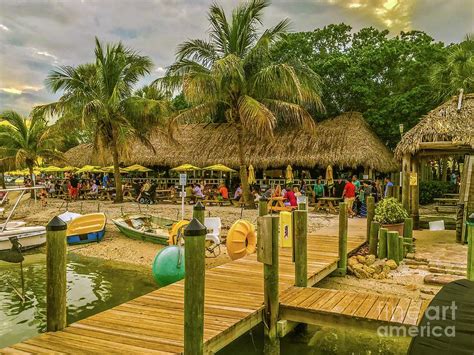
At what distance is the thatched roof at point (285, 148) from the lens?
18.5 metres

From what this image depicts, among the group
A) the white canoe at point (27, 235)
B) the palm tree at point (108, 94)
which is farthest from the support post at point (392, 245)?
the palm tree at point (108, 94)

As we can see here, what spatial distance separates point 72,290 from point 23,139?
18.2 metres

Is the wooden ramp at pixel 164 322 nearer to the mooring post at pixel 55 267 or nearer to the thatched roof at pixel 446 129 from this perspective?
the mooring post at pixel 55 267

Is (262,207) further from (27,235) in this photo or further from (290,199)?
(27,235)

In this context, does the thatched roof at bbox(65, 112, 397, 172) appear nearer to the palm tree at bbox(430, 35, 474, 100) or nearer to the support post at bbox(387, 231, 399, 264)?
the palm tree at bbox(430, 35, 474, 100)

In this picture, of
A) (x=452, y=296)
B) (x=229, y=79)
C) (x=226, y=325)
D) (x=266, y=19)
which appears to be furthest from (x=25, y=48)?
(x=452, y=296)

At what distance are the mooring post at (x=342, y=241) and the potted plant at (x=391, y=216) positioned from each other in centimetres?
219

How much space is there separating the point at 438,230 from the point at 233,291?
8415 mm

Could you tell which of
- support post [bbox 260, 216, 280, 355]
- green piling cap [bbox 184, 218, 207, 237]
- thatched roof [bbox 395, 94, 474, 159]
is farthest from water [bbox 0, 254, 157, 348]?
thatched roof [bbox 395, 94, 474, 159]

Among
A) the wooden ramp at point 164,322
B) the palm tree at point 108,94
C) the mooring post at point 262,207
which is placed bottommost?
the wooden ramp at point 164,322

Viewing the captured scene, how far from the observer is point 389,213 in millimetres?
9141

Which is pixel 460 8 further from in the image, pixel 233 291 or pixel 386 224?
pixel 233 291

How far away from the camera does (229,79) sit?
1570 cm

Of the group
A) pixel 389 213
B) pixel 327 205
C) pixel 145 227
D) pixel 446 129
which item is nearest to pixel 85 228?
pixel 145 227
